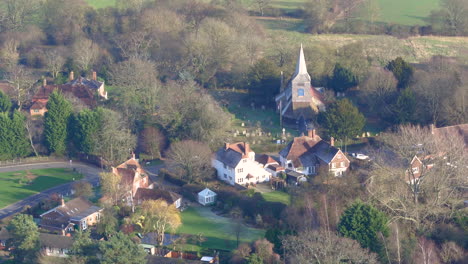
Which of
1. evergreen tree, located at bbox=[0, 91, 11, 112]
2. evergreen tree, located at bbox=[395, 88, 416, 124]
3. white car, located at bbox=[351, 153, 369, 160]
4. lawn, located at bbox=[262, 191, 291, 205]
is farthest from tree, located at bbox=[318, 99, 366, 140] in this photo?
evergreen tree, located at bbox=[0, 91, 11, 112]

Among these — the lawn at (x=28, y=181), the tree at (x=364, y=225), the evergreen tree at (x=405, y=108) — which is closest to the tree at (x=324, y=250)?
the tree at (x=364, y=225)

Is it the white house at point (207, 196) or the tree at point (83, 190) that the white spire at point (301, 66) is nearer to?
the white house at point (207, 196)

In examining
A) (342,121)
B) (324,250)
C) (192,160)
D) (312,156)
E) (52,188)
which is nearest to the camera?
(324,250)

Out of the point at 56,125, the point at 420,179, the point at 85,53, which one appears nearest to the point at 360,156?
the point at 420,179

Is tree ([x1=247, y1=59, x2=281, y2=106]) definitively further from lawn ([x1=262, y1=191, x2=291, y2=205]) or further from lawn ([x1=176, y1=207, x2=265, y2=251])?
lawn ([x1=176, y1=207, x2=265, y2=251])

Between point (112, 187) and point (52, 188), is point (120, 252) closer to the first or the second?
point (112, 187)

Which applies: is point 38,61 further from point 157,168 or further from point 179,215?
point 179,215

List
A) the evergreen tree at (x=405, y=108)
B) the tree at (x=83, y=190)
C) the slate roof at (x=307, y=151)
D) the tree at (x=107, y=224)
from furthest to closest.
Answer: the evergreen tree at (x=405, y=108)
the slate roof at (x=307, y=151)
the tree at (x=83, y=190)
the tree at (x=107, y=224)
